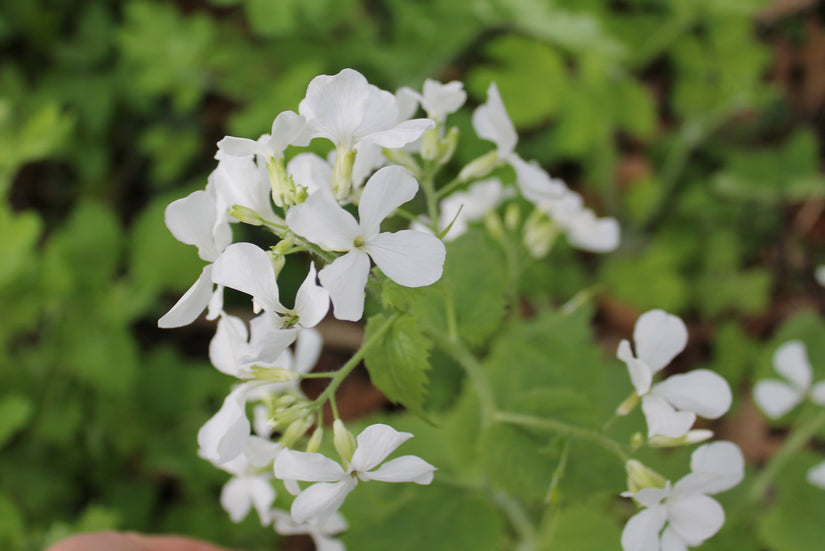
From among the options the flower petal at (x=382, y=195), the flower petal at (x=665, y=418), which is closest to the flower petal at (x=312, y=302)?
the flower petal at (x=382, y=195)

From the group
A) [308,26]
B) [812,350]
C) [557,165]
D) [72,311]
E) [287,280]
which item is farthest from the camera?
[557,165]

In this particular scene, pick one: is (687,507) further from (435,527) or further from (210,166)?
Result: (210,166)

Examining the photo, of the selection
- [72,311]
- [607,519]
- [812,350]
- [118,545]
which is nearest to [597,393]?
[607,519]

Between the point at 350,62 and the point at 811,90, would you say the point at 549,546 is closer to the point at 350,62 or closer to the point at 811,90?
the point at 350,62

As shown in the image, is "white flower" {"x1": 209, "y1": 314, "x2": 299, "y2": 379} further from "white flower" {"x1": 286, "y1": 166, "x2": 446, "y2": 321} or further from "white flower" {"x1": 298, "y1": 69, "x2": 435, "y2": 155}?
"white flower" {"x1": 298, "y1": 69, "x2": 435, "y2": 155}

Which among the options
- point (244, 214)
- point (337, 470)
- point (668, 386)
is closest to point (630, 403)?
point (668, 386)

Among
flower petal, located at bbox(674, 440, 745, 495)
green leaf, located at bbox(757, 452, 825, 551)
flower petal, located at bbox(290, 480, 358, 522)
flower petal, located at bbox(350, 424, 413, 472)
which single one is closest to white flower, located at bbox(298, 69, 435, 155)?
flower petal, located at bbox(350, 424, 413, 472)
